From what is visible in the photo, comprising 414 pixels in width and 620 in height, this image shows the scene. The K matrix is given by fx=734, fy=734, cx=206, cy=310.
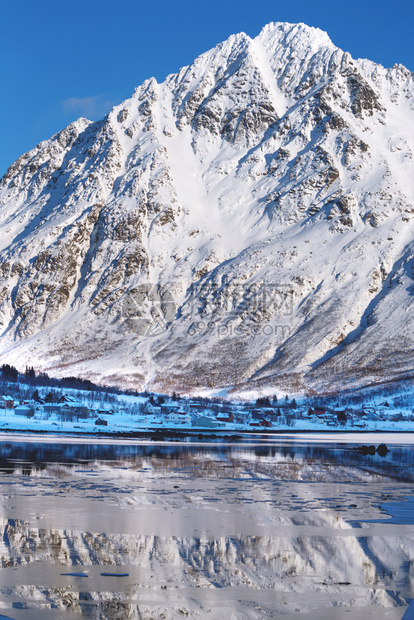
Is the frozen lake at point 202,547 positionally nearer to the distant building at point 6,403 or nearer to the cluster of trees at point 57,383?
the distant building at point 6,403

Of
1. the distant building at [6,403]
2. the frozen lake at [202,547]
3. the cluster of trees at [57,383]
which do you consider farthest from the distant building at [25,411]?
the frozen lake at [202,547]

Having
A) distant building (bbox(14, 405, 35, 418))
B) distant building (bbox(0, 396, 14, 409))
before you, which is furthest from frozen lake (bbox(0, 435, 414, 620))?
distant building (bbox(0, 396, 14, 409))

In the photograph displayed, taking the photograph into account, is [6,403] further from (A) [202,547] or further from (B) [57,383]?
(A) [202,547]

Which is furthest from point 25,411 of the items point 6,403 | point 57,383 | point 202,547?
point 202,547

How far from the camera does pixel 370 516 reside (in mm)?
27906

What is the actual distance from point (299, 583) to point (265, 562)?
2.16 m

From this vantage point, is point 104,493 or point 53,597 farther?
point 104,493

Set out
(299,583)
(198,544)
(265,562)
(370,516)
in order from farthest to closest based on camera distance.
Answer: (370,516), (198,544), (265,562), (299,583)

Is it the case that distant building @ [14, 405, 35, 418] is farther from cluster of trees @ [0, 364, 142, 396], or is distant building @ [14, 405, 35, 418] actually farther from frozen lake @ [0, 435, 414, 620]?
frozen lake @ [0, 435, 414, 620]

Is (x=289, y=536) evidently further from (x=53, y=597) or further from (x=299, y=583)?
(x=53, y=597)

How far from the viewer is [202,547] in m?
21.2

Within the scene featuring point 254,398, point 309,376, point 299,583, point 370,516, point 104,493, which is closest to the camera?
point 299,583

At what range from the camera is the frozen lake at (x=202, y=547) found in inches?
613

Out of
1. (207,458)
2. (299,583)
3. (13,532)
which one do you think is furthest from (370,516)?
(207,458)
